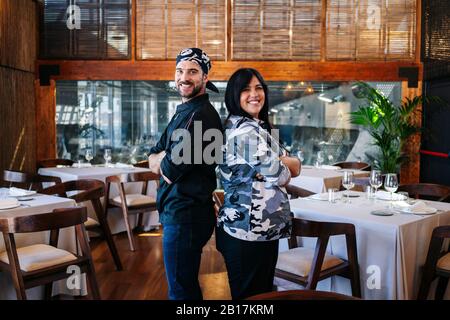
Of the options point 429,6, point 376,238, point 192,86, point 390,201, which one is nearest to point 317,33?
point 429,6

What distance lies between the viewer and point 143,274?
163 inches

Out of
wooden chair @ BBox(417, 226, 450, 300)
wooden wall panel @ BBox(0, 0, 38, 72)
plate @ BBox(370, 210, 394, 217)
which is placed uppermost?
wooden wall panel @ BBox(0, 0, 38, 72)

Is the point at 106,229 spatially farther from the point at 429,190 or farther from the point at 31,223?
the point at 429,190

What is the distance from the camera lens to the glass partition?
736 centimetres

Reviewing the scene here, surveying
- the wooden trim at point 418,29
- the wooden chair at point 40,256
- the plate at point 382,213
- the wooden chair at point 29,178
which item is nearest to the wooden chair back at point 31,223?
the wooden chair at point 40,256

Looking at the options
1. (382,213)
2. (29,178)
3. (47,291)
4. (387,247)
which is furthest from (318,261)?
(29,178)

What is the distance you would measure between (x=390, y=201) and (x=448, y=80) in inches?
152

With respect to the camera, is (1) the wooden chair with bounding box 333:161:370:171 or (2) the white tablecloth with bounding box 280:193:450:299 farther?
(1) the wooden chair with bounding box 333:161:370:171

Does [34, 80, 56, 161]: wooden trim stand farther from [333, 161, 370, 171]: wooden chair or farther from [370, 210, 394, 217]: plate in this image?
[370, 210, 394, 217]: plate

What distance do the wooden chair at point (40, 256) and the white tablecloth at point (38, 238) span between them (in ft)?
0.38

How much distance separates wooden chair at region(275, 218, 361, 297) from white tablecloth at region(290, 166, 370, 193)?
228 centimetres

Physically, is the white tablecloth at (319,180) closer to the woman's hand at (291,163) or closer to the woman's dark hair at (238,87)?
the woman's hand at (291,163)

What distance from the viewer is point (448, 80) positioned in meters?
6.61

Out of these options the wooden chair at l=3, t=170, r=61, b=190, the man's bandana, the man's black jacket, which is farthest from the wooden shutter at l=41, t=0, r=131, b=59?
the man's black jacket
